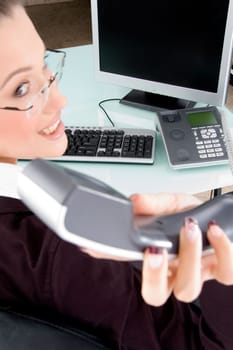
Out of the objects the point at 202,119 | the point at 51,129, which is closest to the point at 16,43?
the point at 51,129

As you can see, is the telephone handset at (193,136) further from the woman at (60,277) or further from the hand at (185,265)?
the hand at (185,265)

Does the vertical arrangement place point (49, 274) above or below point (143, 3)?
below

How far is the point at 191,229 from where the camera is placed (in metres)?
0.53

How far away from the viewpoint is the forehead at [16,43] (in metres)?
0.67

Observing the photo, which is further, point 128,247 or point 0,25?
point 0,25

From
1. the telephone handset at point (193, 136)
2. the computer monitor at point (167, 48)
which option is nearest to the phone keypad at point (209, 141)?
the telephone handset at point (193, 136)

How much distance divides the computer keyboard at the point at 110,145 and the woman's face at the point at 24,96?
1.24ft

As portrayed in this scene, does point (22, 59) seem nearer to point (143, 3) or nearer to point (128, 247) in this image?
point (128, 247)

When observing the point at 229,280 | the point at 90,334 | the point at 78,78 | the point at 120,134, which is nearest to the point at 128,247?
the point at 229,280

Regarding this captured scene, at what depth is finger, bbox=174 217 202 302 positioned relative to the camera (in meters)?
0.52

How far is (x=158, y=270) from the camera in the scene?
52 centimetres

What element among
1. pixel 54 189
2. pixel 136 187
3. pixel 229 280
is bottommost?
pixel 136 187

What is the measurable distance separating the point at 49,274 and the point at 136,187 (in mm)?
392

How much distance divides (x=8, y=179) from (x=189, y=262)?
0.36 meters
